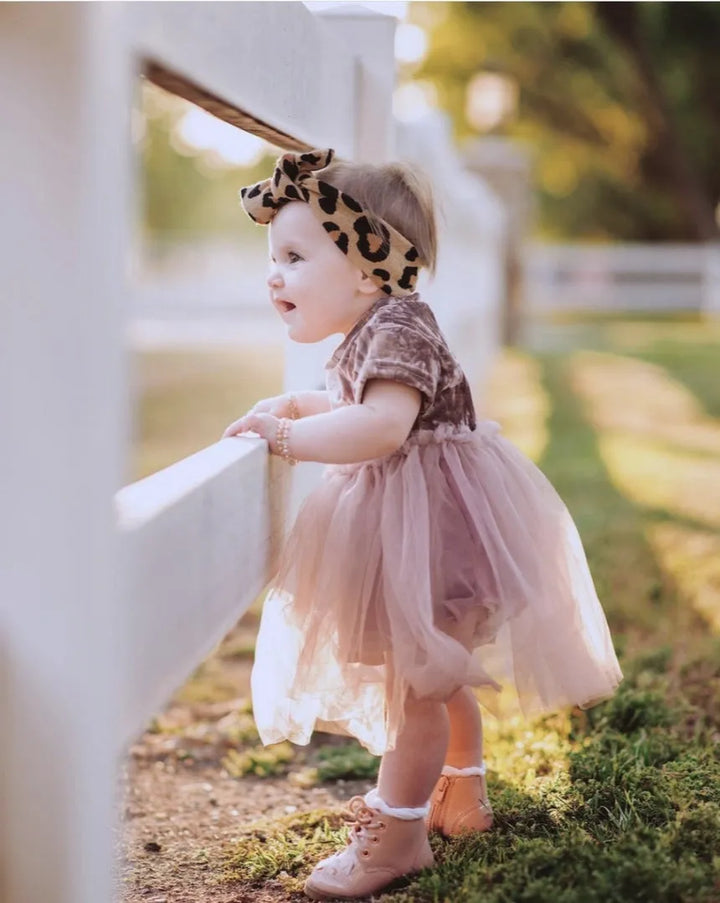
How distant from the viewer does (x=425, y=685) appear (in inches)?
76.0

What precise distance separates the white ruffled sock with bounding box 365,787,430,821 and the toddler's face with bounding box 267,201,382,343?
2.45 feet

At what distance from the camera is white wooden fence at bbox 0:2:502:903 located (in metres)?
1.30

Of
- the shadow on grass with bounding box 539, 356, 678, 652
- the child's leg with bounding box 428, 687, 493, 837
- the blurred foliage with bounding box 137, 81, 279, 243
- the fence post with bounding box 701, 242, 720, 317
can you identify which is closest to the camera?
the child's leg with bounding box 428, 687, 493, 837

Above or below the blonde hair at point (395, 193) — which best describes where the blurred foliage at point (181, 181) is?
above

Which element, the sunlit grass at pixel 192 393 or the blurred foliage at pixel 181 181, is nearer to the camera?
the sunlit grass at pixel 192 393

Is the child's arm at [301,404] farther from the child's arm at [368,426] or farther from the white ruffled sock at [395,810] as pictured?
the white ruffled sock at [395,810]

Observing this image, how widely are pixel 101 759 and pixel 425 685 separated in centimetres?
64

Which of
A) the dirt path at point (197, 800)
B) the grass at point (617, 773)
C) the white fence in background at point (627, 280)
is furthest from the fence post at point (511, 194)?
the dirt path at point (197, 800)

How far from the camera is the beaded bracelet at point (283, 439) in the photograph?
2121mm

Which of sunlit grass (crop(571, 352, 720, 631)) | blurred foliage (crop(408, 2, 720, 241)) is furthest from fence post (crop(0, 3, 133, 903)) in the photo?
blurred foliage (crop(408, 2, 720, 241))

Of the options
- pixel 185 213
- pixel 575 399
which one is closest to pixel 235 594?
pixel 575 399

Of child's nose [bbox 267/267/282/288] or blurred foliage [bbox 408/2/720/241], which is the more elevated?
blurred foliage [bbox 408/2/720/241]

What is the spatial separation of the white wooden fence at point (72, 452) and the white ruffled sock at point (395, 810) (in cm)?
57

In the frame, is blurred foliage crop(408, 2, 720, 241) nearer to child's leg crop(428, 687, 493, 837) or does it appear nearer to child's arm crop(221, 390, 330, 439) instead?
child's arm crop(221, 390, 330, 439)
